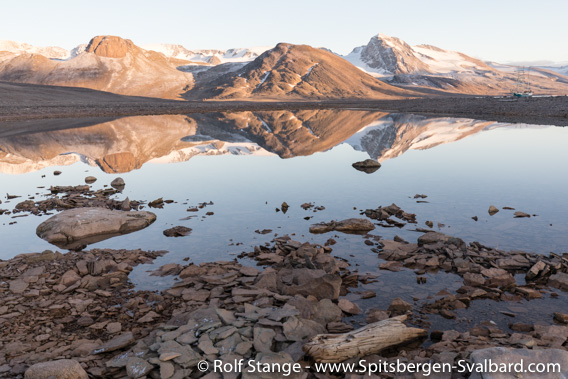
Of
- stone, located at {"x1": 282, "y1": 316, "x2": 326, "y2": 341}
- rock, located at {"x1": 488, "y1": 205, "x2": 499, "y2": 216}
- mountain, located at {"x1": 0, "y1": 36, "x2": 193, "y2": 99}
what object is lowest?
stone, located at {"x1": 282, "y1": 316, "x2": 326, "y2": 341}

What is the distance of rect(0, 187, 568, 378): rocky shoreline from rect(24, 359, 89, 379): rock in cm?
2

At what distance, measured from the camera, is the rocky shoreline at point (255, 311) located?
5910mm

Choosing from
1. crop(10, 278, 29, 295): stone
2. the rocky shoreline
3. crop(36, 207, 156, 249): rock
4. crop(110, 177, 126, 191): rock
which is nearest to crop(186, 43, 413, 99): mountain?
crop(110, 177, 126, 191): rock

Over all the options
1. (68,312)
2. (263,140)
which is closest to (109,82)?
(263,140)

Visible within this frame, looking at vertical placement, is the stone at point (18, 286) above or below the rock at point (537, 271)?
below

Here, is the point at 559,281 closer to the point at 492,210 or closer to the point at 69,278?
the point at 492,210

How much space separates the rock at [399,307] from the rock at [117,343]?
495 centimetres

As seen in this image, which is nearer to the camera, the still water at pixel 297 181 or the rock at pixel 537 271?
the rock at pixel 537 271

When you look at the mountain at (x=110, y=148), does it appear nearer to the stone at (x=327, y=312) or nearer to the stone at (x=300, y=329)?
the stone at (x=327, y=312)

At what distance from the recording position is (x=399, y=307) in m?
7.78

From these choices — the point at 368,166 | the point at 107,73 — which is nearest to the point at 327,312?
the point at 368,166

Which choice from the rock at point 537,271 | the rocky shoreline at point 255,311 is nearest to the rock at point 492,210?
the rocky shoreline at point 255,311

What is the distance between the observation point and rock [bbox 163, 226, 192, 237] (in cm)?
1238

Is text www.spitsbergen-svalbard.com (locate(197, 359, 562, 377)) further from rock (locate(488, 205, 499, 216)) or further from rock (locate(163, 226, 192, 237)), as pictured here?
rock (locate(488, 205, 499, 216))
